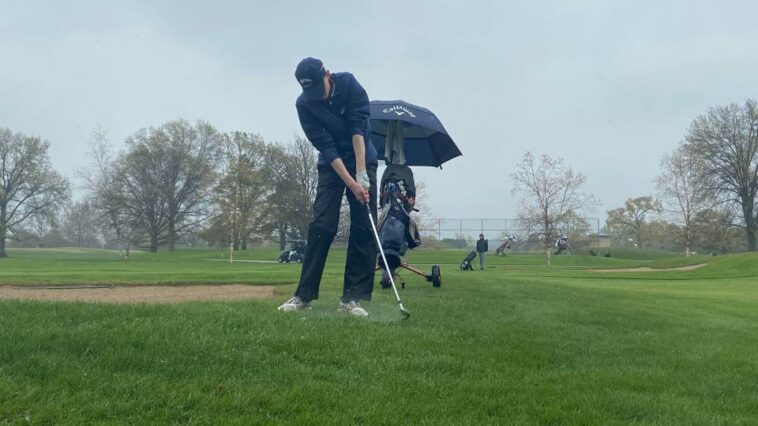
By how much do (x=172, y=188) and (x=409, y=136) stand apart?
51737 mm

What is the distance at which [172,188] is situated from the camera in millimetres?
57938

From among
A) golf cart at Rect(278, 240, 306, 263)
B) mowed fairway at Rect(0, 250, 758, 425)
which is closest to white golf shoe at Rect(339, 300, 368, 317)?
mowed fairway at Rect(0, 250, 758, 425)

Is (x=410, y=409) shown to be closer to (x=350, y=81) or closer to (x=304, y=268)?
(x=304, y=268)

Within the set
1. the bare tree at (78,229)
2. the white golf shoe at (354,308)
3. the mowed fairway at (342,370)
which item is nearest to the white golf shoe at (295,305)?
the mowed fairway at (342,370)

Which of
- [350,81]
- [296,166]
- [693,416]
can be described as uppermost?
[296,166]

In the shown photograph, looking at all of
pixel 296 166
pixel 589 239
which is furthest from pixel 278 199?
pixel 589 239

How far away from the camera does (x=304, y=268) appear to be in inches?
226

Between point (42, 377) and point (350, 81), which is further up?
point (350, 81)

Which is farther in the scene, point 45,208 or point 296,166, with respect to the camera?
point 296,166

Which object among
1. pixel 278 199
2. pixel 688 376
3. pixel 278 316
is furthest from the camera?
pixel 278 199

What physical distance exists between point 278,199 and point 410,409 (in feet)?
191

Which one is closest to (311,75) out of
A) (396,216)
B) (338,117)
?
(338,117)

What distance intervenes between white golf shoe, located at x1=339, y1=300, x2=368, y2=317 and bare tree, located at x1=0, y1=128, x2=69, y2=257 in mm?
57854

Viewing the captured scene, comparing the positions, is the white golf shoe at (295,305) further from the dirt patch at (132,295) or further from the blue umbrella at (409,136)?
the blue umbrella at (409,136)
